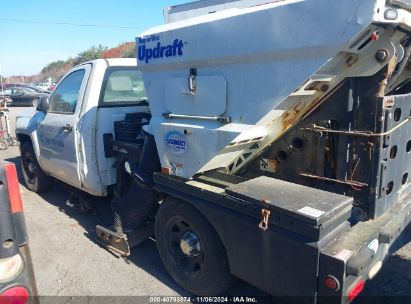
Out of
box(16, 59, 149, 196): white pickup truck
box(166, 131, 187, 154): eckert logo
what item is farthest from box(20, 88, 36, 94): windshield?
box(166, 131, 187, 154): eckert logo

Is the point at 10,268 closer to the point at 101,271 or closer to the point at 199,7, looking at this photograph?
the point at 101,271

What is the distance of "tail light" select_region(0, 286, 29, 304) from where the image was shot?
1568 millimetres

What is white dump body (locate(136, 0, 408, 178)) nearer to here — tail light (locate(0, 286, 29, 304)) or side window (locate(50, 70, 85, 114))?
tail light (locate(0, 286, 29, 304))

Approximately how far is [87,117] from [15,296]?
2.87 m

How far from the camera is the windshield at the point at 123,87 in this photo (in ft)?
14.6

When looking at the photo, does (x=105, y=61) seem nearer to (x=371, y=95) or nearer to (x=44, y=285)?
(x=44, y=285)

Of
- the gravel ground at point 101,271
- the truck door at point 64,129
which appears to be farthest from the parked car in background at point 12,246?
the truck door at point 64,129

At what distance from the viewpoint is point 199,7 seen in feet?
11.9

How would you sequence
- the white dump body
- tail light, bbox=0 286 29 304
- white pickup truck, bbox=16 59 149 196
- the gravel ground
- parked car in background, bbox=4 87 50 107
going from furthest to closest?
parked car in background, bbox=4 87 50 107, white pickup truck, bbox=16 59 149 196, the gravel ground, the white dump body, tail light, bbox=0 286 29 304

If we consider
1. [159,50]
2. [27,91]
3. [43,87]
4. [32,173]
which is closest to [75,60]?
[43,87]

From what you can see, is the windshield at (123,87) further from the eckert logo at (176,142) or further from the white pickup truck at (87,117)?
the eckert logo at (176,142)

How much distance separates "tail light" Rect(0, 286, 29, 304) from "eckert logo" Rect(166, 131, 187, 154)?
1558 millimetres

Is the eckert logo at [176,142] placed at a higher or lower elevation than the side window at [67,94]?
lower

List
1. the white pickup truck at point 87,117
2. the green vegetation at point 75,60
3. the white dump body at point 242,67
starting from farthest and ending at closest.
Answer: the green vegetation at point 75,60, the white pickup truck at point 87,117, the white dump body at point 242,67
